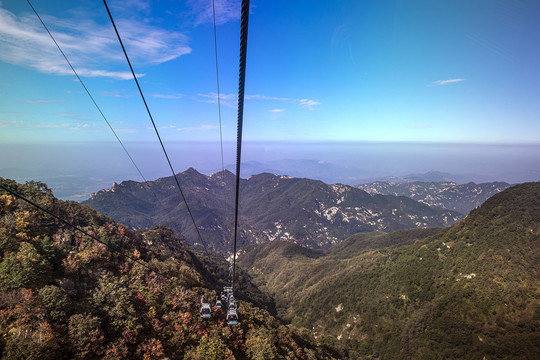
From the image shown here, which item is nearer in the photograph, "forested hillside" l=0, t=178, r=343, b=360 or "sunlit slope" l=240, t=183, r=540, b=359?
"forested hillside" l=0, t=178, r=343, b=360

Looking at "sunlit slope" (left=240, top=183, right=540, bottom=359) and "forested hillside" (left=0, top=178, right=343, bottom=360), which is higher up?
"forested hillside" (left=0, top=178, right=343, bottom=360)

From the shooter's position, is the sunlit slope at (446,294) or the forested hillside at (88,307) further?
the sunlit slope at (446,294)

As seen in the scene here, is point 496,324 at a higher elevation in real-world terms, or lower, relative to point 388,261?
higher

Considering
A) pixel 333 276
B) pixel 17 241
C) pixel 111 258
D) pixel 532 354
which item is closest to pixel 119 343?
pixel 111 258

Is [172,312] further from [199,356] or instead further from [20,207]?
[20,207]

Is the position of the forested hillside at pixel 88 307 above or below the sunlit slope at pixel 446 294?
above
